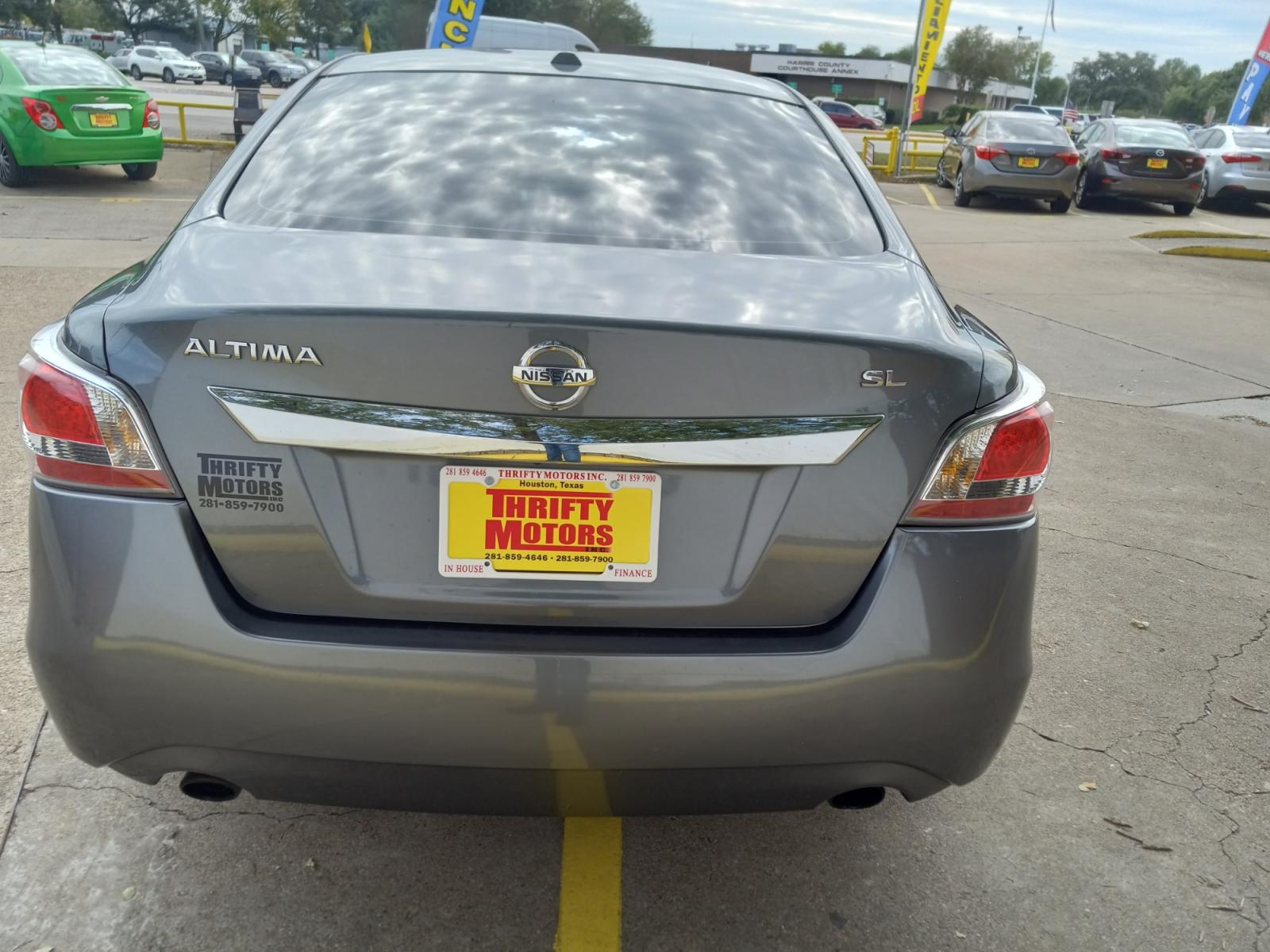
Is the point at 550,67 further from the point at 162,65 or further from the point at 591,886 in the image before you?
the point at 162,65

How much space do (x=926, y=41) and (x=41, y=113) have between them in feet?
64.7

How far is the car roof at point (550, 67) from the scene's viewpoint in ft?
10.0

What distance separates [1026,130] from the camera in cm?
1916

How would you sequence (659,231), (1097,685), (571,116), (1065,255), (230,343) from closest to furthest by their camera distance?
(230,343), (659,231), (571,116), (1097,685), (1065,255)

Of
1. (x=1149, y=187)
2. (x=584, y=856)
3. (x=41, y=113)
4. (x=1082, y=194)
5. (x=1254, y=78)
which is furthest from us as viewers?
(x=1254, y=78)

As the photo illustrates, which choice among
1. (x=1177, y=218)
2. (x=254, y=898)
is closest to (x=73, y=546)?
(x=254, y=898)

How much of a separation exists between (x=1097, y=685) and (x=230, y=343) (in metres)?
2.83

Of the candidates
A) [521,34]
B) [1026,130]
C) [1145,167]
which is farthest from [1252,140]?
[521,34]

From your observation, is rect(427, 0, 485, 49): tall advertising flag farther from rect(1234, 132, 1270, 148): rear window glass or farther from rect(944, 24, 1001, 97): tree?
rect(944, 24, 1001, 97): tree

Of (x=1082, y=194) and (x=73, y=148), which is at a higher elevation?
(x=73, y=148)

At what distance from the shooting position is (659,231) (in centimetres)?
244

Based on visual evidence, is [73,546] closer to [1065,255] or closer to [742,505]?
[742,505]

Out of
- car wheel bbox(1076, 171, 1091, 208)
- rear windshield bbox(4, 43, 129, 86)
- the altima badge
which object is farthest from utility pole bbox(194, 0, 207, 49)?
the altima badge

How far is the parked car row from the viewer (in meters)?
18.6
